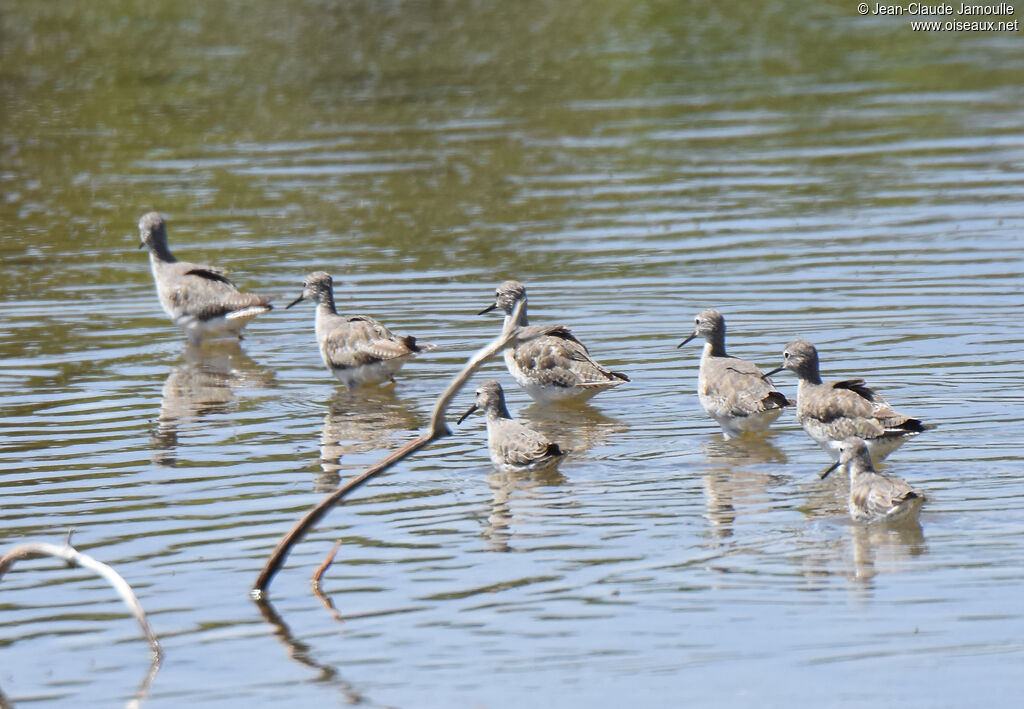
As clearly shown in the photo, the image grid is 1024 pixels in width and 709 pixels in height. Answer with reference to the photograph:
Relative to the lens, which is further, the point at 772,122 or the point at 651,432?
the point at 772,122

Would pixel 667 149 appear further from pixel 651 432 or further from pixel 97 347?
pixel 651 432

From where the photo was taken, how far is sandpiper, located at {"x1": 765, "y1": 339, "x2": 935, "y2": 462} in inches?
419

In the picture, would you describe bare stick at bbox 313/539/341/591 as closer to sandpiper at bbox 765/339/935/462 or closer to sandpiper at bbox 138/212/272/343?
sandpiper at bbox 765/339/935/462

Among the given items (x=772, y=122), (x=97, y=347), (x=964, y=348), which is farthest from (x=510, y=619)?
(x=772, y=122)

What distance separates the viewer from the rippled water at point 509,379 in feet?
26.6

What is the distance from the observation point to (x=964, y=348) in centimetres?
1366

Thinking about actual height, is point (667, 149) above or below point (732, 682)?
above

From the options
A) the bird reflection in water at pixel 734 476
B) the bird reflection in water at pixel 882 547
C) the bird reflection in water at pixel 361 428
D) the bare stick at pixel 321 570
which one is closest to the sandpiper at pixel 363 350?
the bird reflection in water at pixel 361 428

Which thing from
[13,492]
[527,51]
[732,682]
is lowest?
[732,682]

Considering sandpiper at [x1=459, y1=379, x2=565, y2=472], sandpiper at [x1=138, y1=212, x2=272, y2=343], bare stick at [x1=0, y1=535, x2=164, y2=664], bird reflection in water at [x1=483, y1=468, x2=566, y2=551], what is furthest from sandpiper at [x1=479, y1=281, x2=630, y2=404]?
bare stick at [x1=0, y1=535, x2=164, y2=664]

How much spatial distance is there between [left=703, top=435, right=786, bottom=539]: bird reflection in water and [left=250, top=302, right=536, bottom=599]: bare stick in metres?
2.43

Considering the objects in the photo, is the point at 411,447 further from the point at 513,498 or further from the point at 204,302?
the point at 204,302

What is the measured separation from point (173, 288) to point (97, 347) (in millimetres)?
1076

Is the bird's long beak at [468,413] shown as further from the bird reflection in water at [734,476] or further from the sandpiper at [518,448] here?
the bird reflection in water at [734,476]
